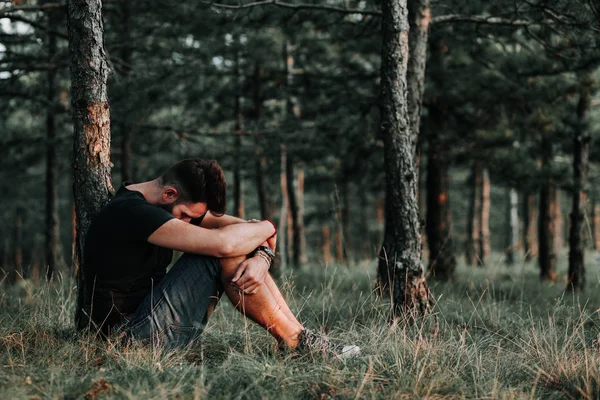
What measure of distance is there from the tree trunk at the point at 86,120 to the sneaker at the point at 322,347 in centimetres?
153

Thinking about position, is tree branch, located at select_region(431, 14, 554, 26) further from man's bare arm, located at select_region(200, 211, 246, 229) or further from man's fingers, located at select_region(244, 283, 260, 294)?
man's fingers, located at select_region(244, 283, 260, 294)

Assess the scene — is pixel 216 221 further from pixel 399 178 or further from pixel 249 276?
pixel 399 178

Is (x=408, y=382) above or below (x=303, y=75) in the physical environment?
below

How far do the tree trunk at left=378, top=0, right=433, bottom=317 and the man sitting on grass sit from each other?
140 centimetres

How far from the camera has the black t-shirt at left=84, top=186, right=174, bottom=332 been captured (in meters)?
2.95

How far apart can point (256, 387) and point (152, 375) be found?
0.54m

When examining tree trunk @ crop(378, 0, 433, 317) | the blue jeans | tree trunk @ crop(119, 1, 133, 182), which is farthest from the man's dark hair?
tree trunk @ crop(119, 1, 133, 182)

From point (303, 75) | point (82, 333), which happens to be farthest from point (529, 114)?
point (82, 333)

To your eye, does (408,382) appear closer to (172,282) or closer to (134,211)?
(172,282)

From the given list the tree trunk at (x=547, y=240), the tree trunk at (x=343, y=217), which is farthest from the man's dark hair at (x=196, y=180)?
the tree trunk at (x=547, y=240)

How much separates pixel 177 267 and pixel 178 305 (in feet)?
0.74

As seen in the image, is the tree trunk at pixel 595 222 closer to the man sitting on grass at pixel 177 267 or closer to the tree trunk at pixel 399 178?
the tree trunk at pixel 399 178

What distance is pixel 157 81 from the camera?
818cm

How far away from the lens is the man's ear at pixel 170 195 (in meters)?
3.17
